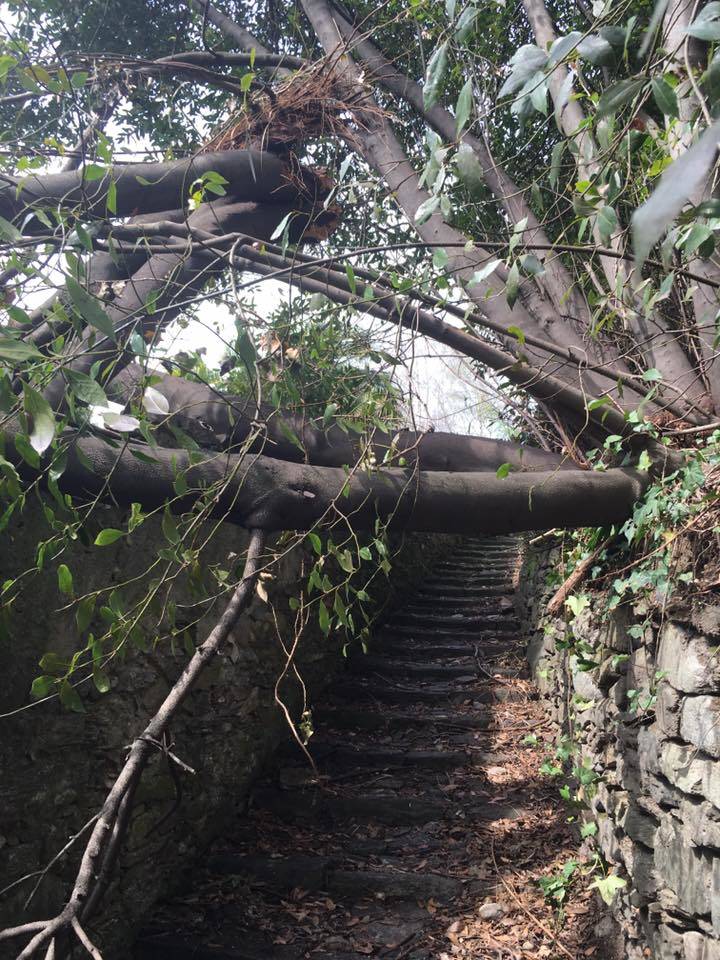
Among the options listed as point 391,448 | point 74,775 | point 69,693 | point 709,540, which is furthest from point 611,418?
point 74,775

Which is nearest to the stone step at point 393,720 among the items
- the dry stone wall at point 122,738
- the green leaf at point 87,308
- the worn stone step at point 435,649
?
the dry stone wall at point 122,738

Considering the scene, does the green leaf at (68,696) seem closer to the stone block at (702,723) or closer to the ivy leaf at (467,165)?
the ivy leaf at (467,165)

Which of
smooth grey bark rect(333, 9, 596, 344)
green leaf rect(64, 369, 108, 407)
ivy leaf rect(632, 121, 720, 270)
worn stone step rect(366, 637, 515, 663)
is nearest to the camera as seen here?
ivy leaf rect(632, 121, 720, 270)

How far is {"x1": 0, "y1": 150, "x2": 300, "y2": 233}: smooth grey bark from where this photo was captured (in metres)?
3.04

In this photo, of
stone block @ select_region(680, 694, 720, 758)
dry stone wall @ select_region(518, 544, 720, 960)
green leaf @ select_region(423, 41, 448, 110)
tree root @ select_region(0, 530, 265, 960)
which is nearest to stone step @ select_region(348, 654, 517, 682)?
dry stone wall @ select_region(518, 544, 720, 960)

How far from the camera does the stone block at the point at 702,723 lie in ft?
6.78

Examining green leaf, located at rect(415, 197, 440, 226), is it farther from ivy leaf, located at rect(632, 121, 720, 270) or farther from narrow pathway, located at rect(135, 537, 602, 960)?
narrow pathway, located at rect(135, 537, 602, 960)

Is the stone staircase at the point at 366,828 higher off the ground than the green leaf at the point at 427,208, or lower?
lower

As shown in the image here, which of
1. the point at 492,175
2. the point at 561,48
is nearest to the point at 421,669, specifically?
the point at 492,175

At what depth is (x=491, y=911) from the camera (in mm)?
3170


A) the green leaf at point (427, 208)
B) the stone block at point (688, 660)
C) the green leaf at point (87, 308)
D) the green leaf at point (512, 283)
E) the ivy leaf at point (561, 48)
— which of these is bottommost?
the stone block at point (688, 660)

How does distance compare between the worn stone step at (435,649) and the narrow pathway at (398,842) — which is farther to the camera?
the worn stone step at (435,649)

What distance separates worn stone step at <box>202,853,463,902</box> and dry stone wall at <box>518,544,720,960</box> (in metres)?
0.87

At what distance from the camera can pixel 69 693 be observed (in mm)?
1701
